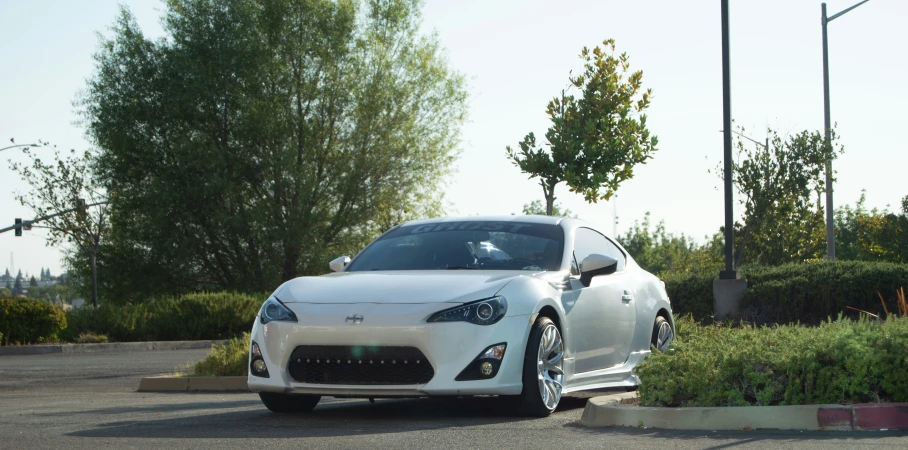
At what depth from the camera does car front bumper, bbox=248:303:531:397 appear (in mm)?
7590

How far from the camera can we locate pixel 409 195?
4031cm

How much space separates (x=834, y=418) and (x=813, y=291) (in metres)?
13.8

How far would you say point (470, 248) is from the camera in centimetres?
905

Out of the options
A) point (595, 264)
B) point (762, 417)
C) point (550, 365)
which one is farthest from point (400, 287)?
point (762, 417)

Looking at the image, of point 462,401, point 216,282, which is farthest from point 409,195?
point 462,401

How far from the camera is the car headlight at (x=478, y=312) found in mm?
7656

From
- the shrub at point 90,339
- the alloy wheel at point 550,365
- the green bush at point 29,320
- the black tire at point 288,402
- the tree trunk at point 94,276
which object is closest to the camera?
the alloy wheel at point 550,365

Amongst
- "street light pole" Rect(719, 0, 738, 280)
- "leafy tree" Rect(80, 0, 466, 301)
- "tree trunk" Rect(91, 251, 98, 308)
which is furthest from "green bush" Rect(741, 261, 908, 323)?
"tree trunk" Rect(91, 251, 98, 308)

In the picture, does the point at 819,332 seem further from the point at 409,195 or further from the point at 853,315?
the point at 409,195

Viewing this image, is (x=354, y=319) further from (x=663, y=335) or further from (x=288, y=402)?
(x=663, y=335)

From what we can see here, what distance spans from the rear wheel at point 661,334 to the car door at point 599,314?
2.03 ft

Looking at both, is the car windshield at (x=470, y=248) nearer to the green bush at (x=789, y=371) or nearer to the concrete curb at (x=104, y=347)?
the green bush at (x=789, y=371)

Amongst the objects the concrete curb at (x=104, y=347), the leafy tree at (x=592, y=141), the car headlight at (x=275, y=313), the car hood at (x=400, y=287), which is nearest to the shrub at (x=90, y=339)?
the concrete curb at (x=104, y=347)

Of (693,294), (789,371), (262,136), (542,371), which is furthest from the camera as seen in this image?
(262,136)
